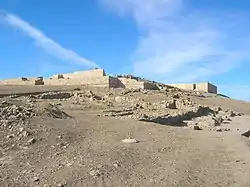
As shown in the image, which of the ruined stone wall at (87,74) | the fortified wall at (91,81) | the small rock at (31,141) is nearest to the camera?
the small rock at (31,141)

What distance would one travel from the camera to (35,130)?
967 centimetres

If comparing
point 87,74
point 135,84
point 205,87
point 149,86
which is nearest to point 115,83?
point 135,84

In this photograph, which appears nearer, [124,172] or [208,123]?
[124,172]

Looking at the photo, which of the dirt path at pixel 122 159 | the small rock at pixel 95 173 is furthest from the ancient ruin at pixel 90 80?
the small rock at pixel 95 173

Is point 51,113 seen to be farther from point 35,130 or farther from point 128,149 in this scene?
point 128,149

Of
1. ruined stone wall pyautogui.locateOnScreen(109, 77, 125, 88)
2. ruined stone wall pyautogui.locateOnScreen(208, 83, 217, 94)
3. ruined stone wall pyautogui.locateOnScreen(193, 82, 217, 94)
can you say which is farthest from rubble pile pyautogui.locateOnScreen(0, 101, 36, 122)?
ruined stone wall pyautogui.locateOnScreen(208, 83, 217, 94)

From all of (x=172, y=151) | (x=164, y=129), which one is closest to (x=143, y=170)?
(x=172, y=151)

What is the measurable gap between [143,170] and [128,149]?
127cm

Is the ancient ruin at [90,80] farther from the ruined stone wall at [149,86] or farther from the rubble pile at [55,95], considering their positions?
the rubble pile at [55,95]

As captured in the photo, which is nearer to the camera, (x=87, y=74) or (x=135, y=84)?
(x=135, y=84)

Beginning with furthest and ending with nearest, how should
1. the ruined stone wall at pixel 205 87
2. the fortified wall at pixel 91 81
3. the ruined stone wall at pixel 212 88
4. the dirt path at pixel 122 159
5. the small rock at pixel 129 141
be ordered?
the ruined stone wall at pixel 212 88, the ruined stone wall at pixel 205 87, the fortified wall at pixel 91 81, the small rock at pixel 129 141, the dirt path at pixel 122 159

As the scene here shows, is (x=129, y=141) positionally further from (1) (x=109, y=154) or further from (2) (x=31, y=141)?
(2) (x=31, y=141)

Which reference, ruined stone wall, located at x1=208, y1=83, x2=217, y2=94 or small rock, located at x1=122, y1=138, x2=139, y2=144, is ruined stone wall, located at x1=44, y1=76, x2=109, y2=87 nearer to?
ruined stone wall, located at x1=208, y1=83, x2=217, y2=94

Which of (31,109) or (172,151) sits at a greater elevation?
(31,109)
